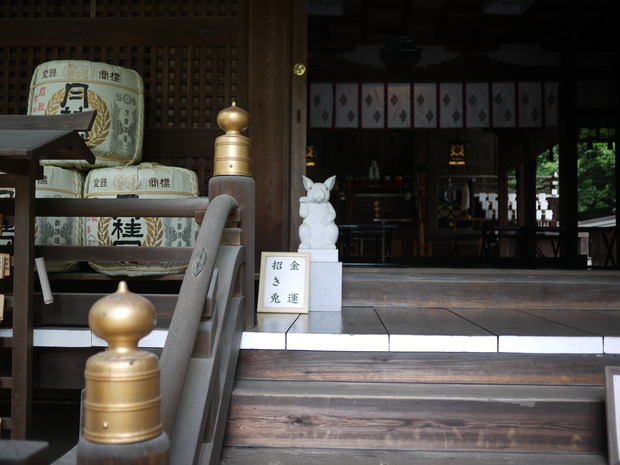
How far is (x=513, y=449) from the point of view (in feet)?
7.59

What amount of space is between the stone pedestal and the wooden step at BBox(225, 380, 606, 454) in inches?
49.5

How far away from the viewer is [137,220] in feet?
12.3

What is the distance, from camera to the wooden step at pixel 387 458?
2205 millimetres

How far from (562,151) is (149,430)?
954 centimetres

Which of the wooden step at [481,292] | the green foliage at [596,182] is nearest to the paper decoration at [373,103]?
the wooden step at [481,292]

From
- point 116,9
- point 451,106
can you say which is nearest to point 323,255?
point 116,9

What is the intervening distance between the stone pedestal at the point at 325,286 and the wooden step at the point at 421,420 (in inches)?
49.5

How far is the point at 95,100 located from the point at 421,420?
3.12 meters

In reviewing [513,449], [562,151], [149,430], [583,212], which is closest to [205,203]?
[149,430]

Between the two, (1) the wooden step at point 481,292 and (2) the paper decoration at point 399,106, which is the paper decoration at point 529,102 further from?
(1) the wooden step at point 481,292

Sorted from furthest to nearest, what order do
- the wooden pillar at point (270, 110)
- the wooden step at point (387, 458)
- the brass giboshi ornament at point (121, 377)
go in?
the wooden pillar at point (270, 110) → the wooden step at point (387, 458) → the brass giboshi ornament at point (121, 377)

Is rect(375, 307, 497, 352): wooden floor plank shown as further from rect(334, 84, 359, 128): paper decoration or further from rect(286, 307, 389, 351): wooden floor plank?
rect(334, 84, 359, 128): paper decoration

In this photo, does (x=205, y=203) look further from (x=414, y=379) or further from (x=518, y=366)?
(x=518, y=366)

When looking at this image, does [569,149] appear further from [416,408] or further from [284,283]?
[416,408]
